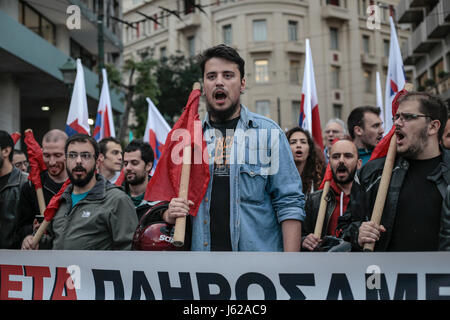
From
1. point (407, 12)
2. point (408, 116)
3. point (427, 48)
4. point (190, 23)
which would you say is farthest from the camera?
point (407, 12)

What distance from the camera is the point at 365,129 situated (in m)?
5.28

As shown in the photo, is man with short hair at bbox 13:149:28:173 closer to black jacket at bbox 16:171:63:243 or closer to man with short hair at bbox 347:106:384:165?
black jacket at bbox 16:171:63:243

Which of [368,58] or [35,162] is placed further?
[368,58]

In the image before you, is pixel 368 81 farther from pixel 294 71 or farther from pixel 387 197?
pixel 387 197

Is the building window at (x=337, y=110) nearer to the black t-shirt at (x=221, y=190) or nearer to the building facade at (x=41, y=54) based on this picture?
the building facade at (x=41, y=54)

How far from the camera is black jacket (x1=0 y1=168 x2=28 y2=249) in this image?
455 cm

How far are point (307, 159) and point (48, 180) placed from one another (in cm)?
243

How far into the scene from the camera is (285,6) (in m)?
30.0

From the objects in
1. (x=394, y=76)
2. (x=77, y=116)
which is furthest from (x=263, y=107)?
(x=77, y=116)

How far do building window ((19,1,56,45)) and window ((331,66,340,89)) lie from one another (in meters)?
19.8

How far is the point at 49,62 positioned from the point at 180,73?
11.5m

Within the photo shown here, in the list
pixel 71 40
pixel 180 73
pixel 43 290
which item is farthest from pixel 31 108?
pixel 43 290

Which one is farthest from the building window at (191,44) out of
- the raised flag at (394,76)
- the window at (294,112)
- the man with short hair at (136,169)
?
the man with short hair at (136,169)

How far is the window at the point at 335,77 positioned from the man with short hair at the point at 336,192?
98.4ft
